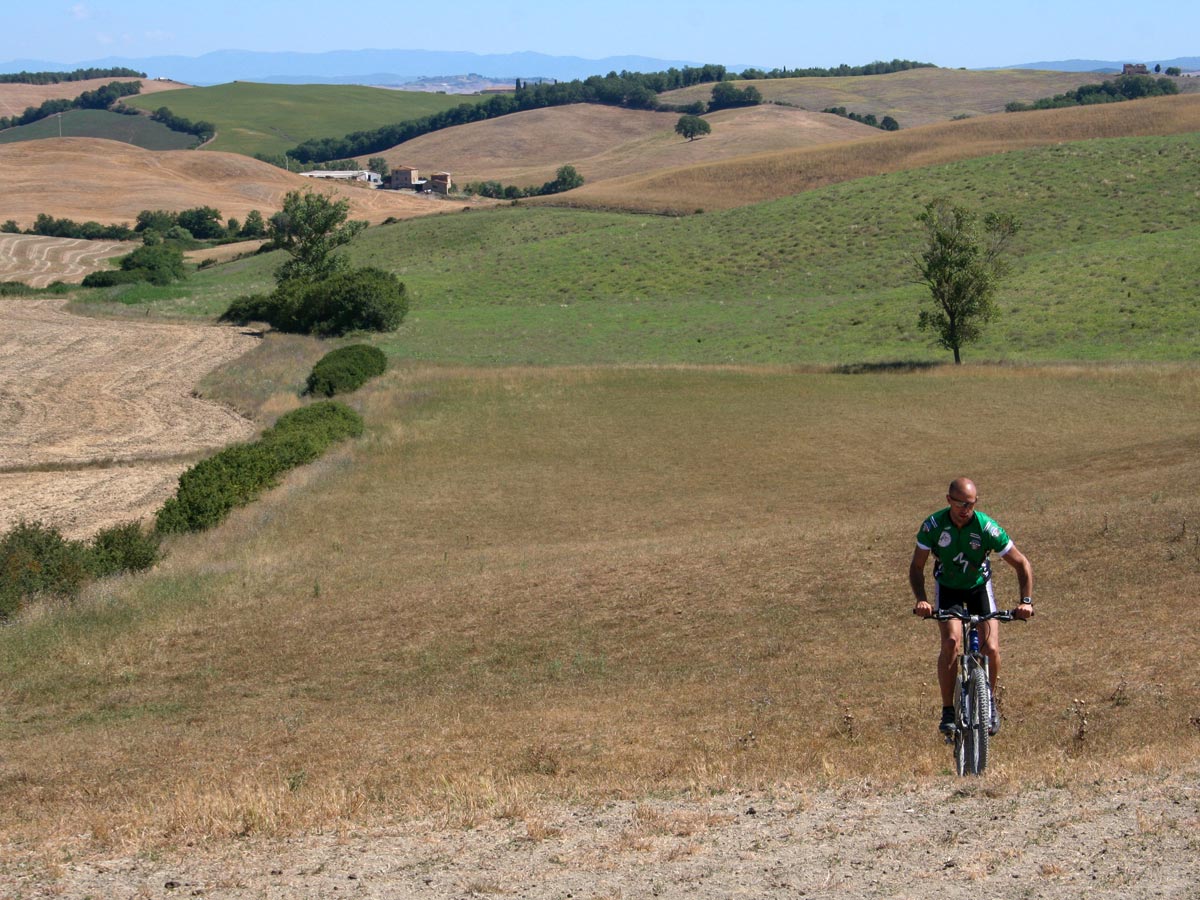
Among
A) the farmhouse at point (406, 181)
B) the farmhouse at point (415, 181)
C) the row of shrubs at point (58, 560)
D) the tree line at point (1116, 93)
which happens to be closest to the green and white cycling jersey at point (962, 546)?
the row of shrubs at point (58, 560)

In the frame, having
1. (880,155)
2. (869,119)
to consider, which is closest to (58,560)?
(880,155)

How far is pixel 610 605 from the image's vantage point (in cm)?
1923

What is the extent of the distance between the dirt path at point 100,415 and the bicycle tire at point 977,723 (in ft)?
72.7

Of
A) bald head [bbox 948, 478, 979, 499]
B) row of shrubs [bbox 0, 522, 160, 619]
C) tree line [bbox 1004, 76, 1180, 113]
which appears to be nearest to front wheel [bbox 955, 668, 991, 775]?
bald head [bbox 948, 478, 979, 499]

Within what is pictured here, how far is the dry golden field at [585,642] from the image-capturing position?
11461 mm

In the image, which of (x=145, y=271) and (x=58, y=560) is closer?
(x=58, y=560)

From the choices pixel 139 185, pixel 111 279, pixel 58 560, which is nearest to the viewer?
pixel 58 560

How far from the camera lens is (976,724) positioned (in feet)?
33.6

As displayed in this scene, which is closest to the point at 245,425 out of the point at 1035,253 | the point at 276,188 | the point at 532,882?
the point at 532,882

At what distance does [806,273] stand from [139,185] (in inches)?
3554

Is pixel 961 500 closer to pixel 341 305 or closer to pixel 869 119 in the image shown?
pixel 341 305

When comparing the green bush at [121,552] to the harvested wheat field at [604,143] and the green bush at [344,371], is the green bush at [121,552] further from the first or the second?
the harvested wheat field at [604,143]

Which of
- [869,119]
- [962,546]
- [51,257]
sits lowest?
[962,546]

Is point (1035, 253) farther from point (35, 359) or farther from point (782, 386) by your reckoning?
point (35, 359)
